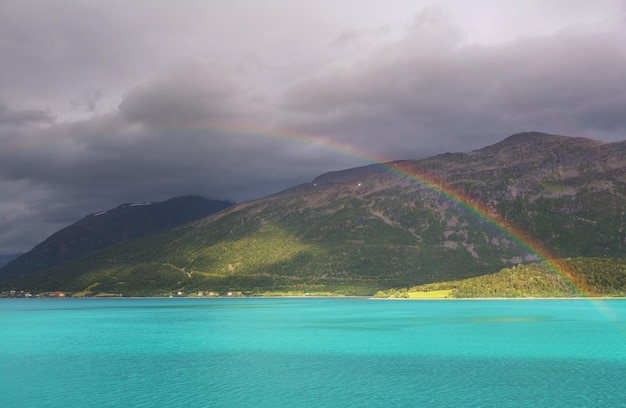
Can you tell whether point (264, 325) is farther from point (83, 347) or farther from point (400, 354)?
point (400, 354)

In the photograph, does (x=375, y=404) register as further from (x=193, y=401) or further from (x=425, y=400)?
(x=193, y=401)

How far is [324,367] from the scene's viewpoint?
3760 inches

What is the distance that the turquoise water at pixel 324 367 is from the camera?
7231 cm

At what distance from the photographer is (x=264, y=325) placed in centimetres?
18638

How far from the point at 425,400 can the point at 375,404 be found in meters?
7.07

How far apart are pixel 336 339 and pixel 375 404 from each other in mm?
73079

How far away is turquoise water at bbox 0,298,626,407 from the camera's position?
237 feet

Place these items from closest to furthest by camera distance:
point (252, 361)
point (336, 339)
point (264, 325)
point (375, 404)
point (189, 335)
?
1. point (375, 404)
2. point (252, 361)
3. point (336, 339)
4. point (189, 335)
5. point (264, 325)

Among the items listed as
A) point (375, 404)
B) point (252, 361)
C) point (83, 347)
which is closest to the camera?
point (375, 404)

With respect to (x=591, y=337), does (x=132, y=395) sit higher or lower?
higher

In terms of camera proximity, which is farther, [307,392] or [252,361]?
[252,361]

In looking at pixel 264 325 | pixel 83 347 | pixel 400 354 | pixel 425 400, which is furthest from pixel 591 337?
pixel 83 347

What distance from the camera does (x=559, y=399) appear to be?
70.1 meters

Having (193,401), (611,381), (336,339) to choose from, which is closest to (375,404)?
(193,401)
